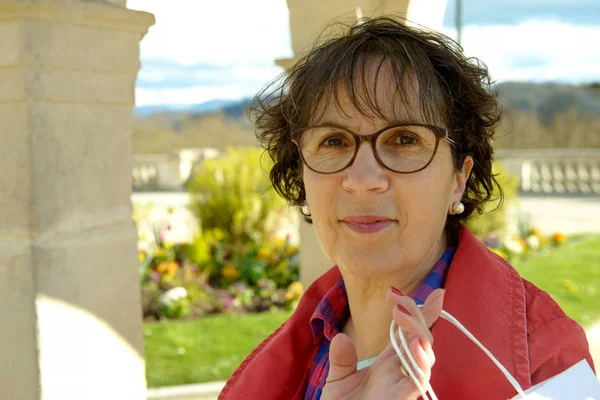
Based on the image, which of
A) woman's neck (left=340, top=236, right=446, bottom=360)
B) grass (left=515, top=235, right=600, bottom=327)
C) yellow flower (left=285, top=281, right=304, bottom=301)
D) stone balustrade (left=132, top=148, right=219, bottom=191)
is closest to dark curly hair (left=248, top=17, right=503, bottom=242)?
woman's neck (left=340, top=236, right=446, bottom=360)

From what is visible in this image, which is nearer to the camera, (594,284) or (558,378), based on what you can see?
(558,378)

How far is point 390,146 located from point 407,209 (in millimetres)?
136

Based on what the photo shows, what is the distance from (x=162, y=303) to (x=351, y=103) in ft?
15.4

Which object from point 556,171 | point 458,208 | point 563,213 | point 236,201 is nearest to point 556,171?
point 556,171

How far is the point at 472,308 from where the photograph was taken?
4.35ft

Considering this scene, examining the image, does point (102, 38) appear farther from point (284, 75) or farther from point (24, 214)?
point (284, 75)

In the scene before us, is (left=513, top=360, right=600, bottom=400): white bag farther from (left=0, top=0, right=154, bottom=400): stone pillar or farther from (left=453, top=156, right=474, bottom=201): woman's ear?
(left=0, top=0, right=154, bottom=400): stone pillar

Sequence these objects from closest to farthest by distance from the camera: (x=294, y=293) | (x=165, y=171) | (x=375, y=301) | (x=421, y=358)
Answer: (x=421, y=358) → (x=375, y=301) → (x=294, y=293) → (x=165, y=171)

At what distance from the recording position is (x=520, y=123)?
3578cm

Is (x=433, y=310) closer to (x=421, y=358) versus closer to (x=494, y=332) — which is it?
(x=421, y=358)

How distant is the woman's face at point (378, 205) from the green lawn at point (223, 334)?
3270 mm

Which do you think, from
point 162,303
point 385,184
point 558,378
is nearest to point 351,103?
point 385,184

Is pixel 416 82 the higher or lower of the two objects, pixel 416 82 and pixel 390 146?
the higher

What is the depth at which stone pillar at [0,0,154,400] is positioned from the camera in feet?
7.39
